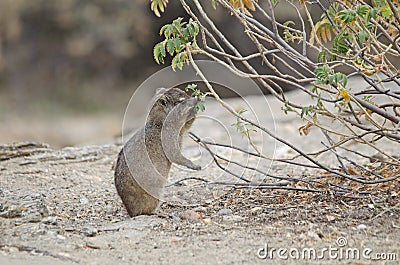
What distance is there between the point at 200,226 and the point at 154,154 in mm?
639

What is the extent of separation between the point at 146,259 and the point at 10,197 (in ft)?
4.14

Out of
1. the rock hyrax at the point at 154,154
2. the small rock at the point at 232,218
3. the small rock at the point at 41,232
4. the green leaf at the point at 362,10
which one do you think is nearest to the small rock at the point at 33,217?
the small rock at the point at 41,232

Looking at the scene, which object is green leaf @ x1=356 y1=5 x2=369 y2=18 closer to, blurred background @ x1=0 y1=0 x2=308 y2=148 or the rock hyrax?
the rock hyrax

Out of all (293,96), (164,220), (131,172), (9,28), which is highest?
(9,28)

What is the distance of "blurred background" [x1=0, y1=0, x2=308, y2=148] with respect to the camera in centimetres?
1184

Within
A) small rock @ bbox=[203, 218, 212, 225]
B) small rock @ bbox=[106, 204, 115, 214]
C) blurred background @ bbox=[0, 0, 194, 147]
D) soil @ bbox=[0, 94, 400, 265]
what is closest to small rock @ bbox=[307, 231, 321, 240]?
soil @ bbox=[0, 94, 400, 265]

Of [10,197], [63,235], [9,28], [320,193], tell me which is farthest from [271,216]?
[9,28]

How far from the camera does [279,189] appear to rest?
155 inches

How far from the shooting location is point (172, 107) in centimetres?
387

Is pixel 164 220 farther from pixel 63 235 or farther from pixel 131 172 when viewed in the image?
pixel 63 235

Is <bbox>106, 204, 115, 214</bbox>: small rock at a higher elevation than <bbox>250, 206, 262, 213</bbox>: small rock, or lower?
higher

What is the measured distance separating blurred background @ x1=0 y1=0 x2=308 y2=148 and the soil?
753cm

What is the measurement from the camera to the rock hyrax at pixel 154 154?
366cm

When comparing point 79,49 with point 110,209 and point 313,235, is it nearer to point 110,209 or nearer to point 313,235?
point 110,209
